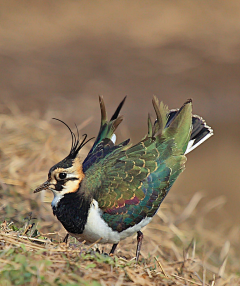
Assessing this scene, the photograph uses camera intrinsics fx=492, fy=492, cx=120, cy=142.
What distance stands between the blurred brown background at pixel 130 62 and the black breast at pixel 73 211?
4.93m

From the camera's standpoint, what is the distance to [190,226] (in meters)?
7.27

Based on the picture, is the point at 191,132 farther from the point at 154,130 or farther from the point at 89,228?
the point at 89,228

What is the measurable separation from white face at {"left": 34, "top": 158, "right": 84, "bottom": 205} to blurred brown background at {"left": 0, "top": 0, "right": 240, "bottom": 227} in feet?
15.9

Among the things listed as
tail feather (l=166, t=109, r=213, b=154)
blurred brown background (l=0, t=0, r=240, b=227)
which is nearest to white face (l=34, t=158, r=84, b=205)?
tail feather (l=166, t=109, r=213, b=154)

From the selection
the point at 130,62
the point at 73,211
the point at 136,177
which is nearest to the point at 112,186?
the point at 136,177

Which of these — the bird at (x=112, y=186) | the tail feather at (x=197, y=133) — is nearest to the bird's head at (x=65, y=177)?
the bird at (x=112, y=186)

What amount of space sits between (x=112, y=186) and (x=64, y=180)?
468 mm

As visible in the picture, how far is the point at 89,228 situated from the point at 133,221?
488 millimetres

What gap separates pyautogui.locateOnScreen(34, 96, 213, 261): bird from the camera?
4641mm

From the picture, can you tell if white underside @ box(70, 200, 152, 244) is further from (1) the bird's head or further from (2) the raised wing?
(2) the raised wing

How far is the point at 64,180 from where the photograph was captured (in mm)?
4754

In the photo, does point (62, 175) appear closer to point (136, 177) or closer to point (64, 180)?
point (64, 180)

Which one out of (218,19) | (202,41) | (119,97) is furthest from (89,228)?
(218,19)

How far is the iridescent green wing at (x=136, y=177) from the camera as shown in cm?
471
